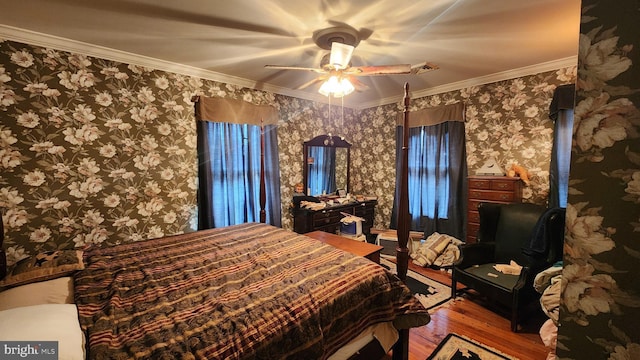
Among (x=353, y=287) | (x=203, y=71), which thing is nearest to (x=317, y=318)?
(x=353, y=287)

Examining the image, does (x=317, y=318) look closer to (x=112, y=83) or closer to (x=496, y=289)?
(x=496, y=289)

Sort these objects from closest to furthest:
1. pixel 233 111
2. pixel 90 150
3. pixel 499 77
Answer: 1. pixel 90 150
2. pixel 499 77
3. pixel 233 111

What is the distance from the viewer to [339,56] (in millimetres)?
2068

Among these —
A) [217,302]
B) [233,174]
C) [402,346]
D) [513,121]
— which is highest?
[513,121]

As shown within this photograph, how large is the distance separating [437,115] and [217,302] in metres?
3.71

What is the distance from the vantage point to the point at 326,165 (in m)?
4.49

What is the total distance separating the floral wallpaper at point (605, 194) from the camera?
0.60 meters

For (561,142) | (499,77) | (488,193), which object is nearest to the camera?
(561,142)

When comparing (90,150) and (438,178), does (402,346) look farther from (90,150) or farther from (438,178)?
(90,150)

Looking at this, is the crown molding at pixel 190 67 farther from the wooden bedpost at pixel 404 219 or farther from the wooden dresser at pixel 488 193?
the wooden bedpost at pixel 404 219

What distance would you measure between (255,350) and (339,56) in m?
2.05

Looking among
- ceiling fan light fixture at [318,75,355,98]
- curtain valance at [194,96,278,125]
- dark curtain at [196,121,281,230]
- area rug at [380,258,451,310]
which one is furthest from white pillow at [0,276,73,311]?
area rug at [380,258,451,310]

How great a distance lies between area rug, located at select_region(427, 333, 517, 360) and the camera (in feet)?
6.14

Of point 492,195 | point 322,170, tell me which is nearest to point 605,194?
point 492,195
